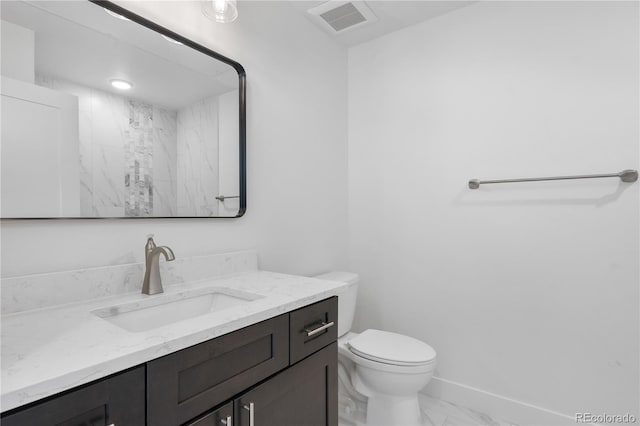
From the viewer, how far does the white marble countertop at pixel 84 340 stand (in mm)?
562

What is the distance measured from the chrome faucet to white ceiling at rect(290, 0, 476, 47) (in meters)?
1.52

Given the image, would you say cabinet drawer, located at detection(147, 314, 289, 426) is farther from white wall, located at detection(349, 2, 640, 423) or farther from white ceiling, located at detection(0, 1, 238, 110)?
white wall, located at detection(349, 2, 640, 423)

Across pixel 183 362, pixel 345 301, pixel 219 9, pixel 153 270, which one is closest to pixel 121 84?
pixel 219 9

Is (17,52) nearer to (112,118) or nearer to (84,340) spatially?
(112,118)

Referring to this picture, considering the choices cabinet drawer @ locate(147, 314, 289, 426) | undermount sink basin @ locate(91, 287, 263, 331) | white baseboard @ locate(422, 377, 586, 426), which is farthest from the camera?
white baseboard @ locate(422, 377, 586, 426)

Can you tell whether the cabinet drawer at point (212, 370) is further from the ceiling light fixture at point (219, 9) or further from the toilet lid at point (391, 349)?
the ceiling light fixture at point (219, 9)

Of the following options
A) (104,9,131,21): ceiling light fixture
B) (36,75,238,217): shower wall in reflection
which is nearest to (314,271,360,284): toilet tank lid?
(36,75,238,217): shower wall in reflection

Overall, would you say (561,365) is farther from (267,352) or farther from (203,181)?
(203,181)

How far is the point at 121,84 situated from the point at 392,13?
1.54 metres

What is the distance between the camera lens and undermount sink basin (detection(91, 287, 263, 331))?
1.01 metres

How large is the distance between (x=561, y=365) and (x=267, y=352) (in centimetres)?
156

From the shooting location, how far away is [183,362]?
0.75 metres

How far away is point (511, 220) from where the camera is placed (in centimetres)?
182

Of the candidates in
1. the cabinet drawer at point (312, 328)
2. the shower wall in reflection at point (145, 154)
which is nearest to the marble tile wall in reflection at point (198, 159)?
the shower wall in reflection at point (145, 154)
